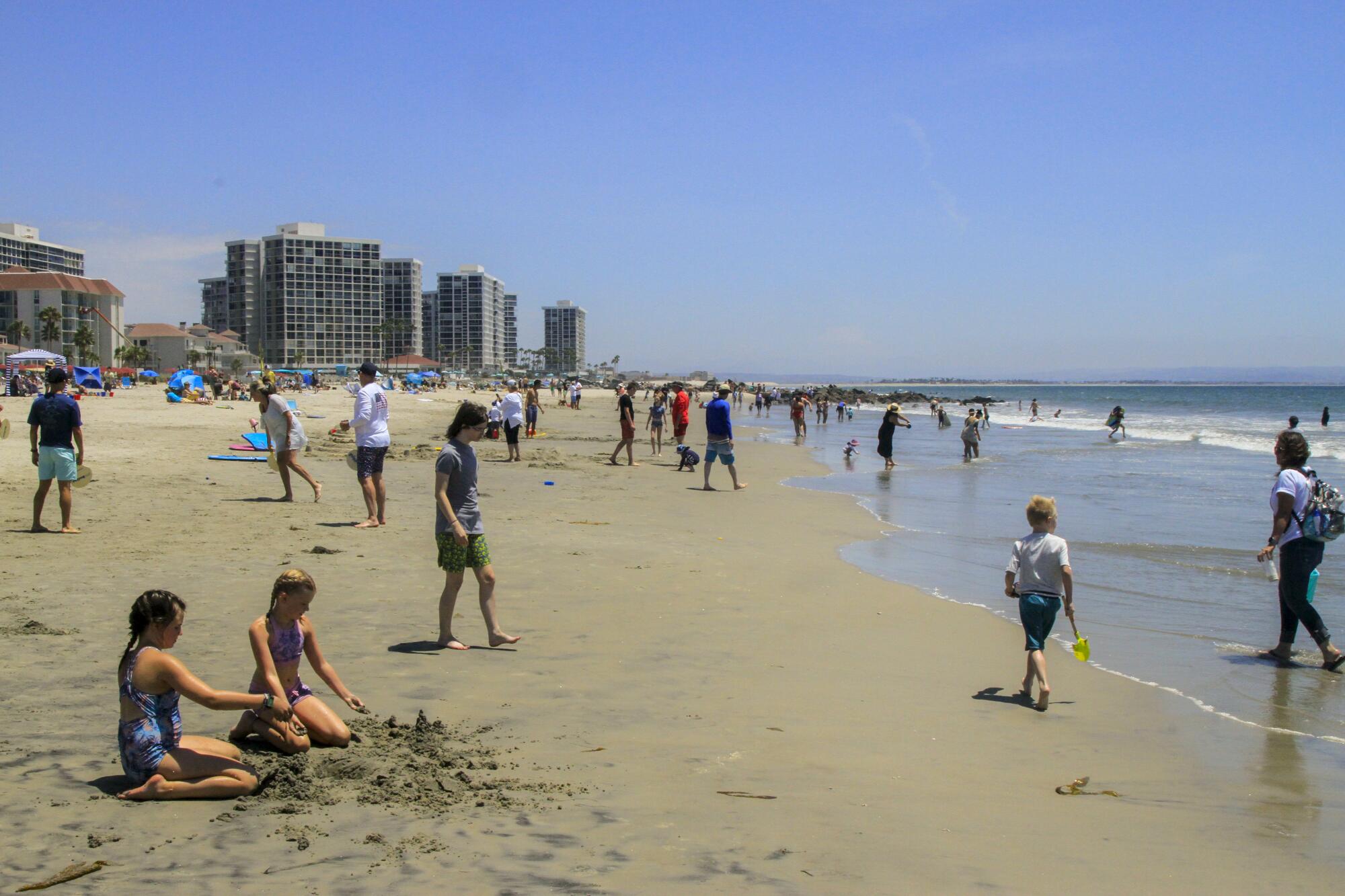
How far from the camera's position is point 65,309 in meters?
98.1

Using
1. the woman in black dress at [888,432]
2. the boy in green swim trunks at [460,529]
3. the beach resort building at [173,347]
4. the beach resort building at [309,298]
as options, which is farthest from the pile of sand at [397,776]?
the beach resort building at [309,298]

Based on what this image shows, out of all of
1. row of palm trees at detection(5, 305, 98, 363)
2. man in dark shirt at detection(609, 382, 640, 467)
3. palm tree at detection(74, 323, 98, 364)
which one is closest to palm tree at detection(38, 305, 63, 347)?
row of palm trees at detection(5, 305, 98, 363)

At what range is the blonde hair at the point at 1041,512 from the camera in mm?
5930

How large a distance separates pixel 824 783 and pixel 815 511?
10.6 meters

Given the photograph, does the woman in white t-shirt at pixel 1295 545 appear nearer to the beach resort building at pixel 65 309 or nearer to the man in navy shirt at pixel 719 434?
the man in navy shirt at pixel 719 434

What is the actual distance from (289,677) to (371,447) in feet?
20.5

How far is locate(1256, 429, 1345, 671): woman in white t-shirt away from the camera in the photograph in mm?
6855

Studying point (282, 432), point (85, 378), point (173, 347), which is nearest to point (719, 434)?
point (282, 432)

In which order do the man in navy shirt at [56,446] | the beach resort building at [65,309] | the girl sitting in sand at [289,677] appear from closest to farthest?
1. the girl sitting in sand at [289,677]
2. the man in navy shirt at [56,446]
3. the beach resort building at [65,309]

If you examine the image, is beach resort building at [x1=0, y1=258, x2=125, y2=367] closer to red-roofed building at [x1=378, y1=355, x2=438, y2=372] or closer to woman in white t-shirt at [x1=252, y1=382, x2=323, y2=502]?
red-roofed building at [x1=378, y1=355, x2=438, y2=372]

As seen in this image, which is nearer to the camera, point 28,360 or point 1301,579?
point 1301,579

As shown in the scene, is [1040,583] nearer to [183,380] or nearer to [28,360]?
[183,380]

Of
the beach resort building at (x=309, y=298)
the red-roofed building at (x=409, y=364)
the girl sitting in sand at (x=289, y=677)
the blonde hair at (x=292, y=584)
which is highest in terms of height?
the beach resort building at (x=309, y=298)

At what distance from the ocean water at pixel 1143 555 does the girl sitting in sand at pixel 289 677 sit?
15.0 ft
